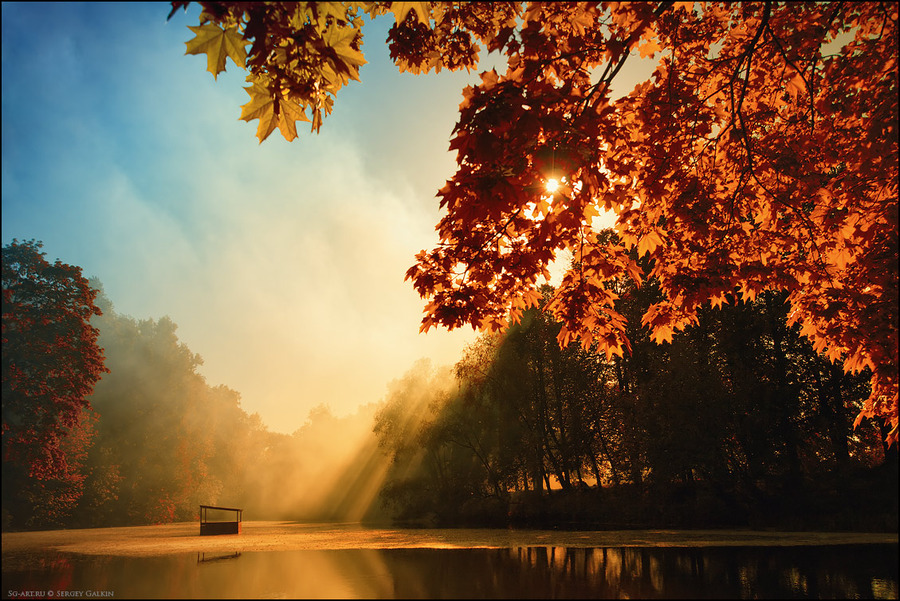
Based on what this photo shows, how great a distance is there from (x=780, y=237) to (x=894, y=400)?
2.33 metres

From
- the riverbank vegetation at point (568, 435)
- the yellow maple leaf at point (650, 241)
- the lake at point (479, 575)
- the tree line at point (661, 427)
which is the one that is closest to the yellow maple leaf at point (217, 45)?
the riverbank vegetation at point (568, 435)

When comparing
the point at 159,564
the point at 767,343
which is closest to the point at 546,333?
the point at 767,343

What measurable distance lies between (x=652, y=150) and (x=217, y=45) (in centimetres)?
541

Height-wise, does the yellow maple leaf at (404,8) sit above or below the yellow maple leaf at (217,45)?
above

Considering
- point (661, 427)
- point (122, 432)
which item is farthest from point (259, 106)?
point (122, 432)

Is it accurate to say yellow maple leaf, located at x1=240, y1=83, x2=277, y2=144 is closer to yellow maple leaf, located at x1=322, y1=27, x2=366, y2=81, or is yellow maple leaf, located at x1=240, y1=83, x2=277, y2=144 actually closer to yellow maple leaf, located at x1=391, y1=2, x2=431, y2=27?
yellow maple leaf, located at x1=322, y1=27, x2=366, y2=81

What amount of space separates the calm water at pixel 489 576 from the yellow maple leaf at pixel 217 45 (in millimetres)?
4298

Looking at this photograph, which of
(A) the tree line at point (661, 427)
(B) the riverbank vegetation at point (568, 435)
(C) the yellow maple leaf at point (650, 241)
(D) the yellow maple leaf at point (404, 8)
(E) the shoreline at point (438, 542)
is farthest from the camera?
(A) the tree line at point (661, 427)

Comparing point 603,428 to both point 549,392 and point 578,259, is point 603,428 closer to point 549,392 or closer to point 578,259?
point 549,392

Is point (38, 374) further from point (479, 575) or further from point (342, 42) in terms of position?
point (479, 575)

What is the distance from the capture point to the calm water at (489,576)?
397 cm

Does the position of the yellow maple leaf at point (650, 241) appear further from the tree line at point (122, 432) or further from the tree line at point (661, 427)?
the tree line at point (661, 427)

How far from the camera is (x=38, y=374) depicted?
5668 mm

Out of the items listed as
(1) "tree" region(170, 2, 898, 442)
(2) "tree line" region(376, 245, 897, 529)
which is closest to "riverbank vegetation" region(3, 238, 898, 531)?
(2) "tree line" region(376, 245, 897, 529)
